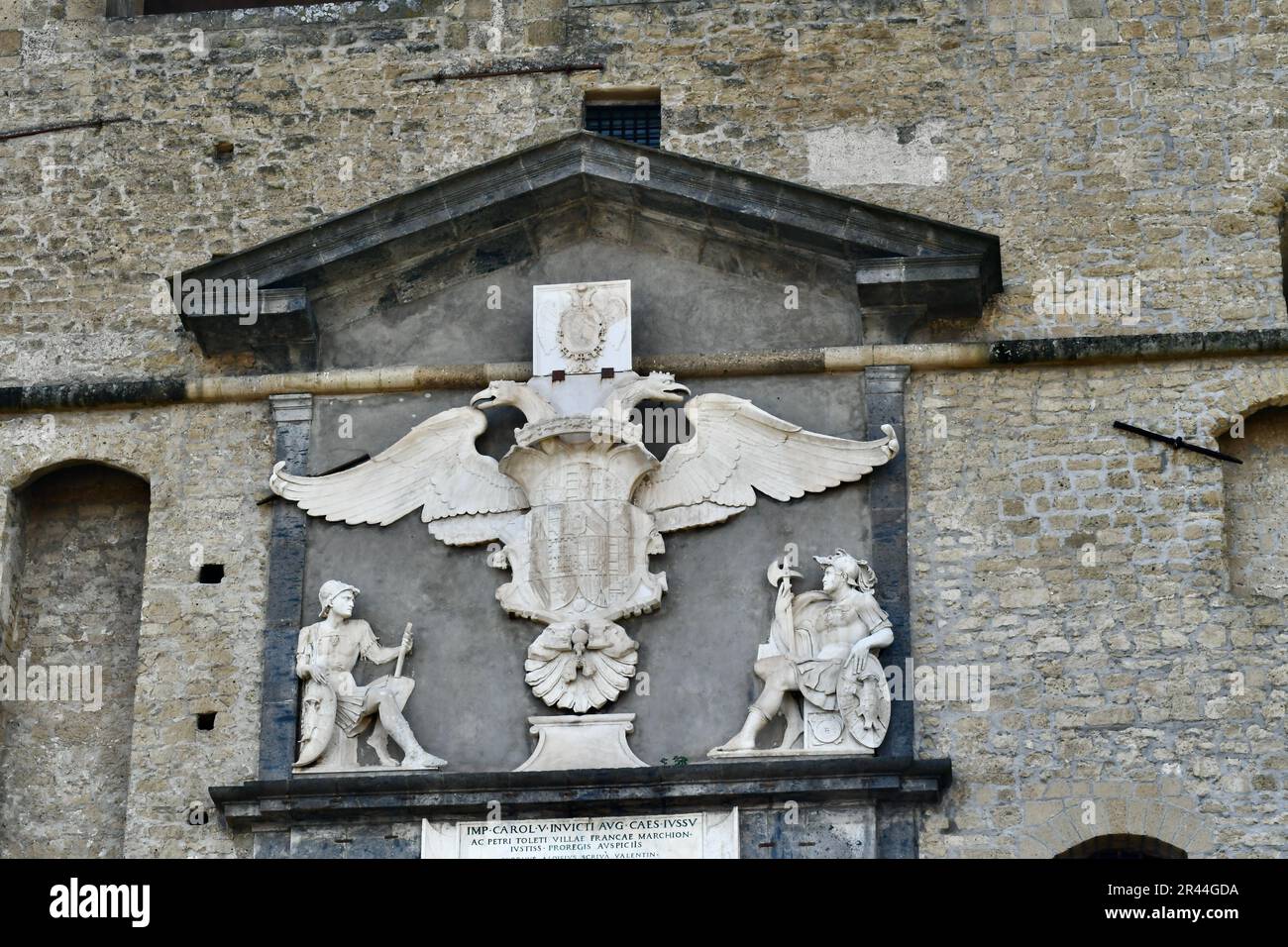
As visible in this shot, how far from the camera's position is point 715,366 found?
62.1ft

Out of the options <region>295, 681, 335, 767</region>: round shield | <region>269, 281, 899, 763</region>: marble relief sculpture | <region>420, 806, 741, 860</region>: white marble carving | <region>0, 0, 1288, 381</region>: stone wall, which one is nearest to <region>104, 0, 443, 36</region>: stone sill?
<region>0, 0, 1288, 381</region>: stone wall

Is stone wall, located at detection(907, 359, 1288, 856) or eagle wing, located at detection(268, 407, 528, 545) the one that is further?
eagle wing, located at detection(268, 407, 528, 545)

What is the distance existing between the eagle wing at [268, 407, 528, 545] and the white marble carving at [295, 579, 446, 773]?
576 mm

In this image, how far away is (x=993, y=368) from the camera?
18844mm

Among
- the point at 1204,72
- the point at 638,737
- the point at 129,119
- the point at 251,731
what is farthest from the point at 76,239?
the point at 1204,72

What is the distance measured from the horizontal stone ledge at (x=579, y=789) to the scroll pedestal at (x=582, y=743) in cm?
14

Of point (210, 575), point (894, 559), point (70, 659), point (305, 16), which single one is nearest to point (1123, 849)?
point (894, 559)

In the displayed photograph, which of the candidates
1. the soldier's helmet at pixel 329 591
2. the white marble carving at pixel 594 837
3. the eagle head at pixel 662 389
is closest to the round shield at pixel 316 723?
the soldier's helmet at pixel 329 591

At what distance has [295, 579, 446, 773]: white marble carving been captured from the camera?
1798cm

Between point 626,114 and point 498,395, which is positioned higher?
point 626,114

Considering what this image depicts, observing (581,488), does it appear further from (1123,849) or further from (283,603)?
(1123,849)

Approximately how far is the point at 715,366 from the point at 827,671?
2113 mm

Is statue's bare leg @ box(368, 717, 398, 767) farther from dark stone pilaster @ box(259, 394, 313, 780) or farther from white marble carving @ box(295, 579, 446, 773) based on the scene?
dark stone pilaster @ box(259, 394, 313, 780)

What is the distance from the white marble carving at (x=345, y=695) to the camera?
17984 millimetres
